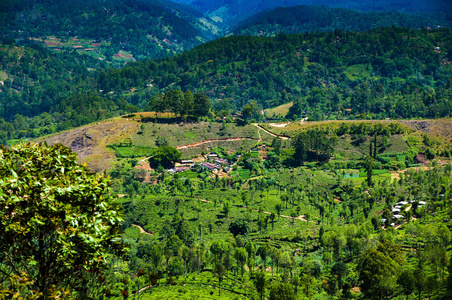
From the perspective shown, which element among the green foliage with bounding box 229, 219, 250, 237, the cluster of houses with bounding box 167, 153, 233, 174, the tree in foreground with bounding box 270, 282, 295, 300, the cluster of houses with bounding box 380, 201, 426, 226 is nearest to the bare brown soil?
the cluster of houses with bounding box 167, 153, 233, 174

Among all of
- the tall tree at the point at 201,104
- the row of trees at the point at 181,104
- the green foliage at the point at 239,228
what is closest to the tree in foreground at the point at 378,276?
the green foliage at the point at 239,228

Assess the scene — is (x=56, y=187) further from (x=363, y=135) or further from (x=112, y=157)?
(x=363, y=135)

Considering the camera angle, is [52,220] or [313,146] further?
[313,146]

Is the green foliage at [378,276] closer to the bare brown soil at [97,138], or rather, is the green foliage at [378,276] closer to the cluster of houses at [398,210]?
the cluster of houses at [398,210]


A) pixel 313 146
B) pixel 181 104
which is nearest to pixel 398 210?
pixel 313 146

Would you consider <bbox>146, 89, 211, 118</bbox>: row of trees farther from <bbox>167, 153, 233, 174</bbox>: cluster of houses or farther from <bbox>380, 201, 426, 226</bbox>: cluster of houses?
<bbox>380, 201, 426, 226</bbox>: cluster of houses

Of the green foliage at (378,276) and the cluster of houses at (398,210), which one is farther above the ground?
the green foliage at (378,276)

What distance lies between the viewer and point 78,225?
14.1m

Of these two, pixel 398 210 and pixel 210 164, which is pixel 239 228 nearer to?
pixel 398 210

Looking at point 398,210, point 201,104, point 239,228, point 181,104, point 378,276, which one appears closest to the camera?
point 378,276

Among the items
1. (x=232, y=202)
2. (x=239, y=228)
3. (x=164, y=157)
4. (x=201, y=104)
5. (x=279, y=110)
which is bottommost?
(x=232, y=202)

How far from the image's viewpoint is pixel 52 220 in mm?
13781

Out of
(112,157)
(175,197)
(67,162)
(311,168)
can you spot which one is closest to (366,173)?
(311,168)

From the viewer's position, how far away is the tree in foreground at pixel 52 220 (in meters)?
13.8
